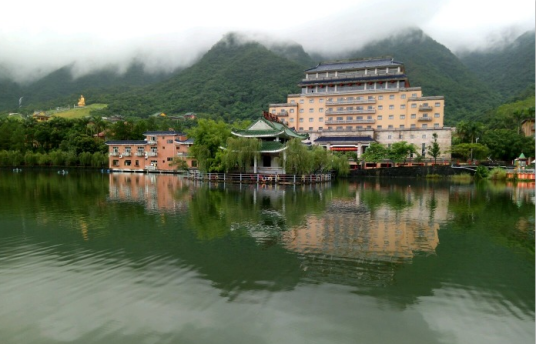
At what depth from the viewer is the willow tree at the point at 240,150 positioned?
113ft

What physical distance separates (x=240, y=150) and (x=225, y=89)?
69.3m

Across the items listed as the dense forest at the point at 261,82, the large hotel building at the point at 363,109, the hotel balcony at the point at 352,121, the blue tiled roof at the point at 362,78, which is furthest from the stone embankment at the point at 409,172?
the dense forest at the point at 261,82

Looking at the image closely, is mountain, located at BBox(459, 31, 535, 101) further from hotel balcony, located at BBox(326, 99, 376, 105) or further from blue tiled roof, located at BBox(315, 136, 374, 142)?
blue tiled roof, located at BBox(315, 136, 374, 142)

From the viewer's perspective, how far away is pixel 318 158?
123ft

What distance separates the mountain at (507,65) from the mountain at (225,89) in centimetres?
5388

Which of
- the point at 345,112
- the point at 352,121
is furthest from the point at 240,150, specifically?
the point at 352,121

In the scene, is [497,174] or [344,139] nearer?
[497,174]

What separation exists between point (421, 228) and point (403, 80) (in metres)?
50.5

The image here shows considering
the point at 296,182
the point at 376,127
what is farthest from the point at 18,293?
the point at 376,127

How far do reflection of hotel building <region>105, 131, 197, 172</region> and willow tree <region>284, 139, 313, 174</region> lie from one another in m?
22.0

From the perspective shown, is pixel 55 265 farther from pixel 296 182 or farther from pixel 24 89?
pixel 24 89

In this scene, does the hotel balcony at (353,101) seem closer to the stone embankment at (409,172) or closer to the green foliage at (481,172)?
the stone embankment at (409,172)

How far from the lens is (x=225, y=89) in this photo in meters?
99.8

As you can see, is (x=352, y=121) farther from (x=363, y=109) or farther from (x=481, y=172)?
Result: (x=481, y=172)
